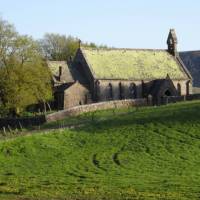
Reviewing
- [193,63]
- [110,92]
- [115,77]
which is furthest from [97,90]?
[193,63]

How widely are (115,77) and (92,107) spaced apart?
22523 mm

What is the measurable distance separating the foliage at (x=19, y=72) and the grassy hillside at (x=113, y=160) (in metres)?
22.4

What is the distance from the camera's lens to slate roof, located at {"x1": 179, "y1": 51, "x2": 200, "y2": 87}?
467 ft

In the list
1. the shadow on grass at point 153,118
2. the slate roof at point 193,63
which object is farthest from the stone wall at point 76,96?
the slate roof at point 193,63

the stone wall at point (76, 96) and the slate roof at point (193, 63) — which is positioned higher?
the slate roof at point (193, 63)

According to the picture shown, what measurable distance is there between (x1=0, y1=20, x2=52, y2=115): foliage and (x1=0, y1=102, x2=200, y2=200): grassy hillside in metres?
22.4

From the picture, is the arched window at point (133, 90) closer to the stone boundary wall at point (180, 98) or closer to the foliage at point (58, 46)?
the stone boundary wall at point (180, 98)

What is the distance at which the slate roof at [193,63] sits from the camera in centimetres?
14225

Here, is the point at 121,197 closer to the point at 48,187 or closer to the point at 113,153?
the point at 48,187

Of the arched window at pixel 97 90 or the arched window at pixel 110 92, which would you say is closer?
the arched window at pixel 97 90

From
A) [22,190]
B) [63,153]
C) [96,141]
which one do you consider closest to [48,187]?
[22,190]

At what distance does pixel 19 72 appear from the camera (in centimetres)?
9106

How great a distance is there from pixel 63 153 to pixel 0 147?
6.07 metres

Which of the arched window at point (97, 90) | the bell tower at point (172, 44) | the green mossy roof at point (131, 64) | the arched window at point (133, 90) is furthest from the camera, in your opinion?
the bell tower at point (172, 44)
